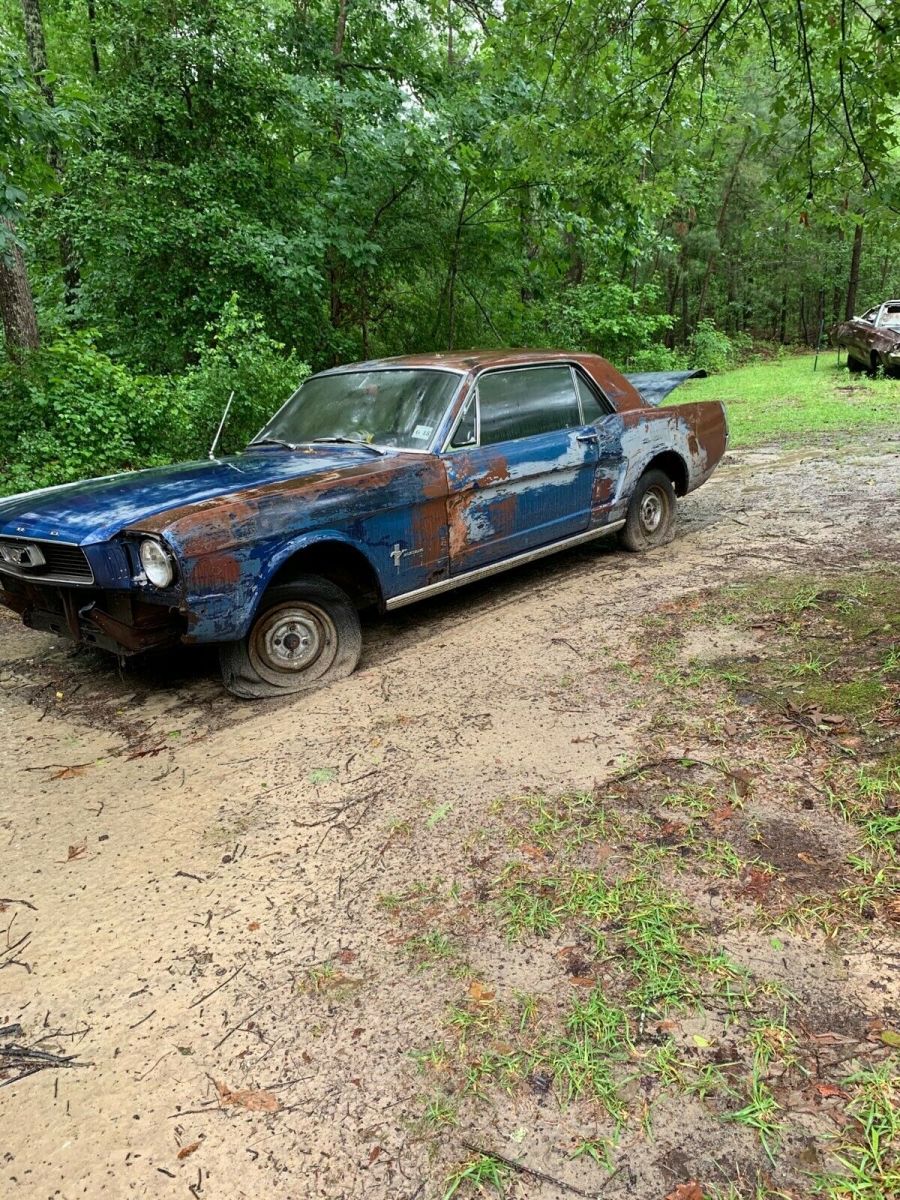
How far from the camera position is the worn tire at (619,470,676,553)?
19.0ft

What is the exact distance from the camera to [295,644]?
3844mm

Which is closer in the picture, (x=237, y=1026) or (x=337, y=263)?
(x=237, y=1026)

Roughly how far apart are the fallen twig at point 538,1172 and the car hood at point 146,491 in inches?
106

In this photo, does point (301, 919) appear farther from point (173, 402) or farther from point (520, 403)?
point (173, 402)

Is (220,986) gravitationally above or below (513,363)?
below

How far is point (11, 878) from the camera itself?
2.60m

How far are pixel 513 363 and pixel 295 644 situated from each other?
2.38 metres

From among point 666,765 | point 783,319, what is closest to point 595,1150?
point 666,765

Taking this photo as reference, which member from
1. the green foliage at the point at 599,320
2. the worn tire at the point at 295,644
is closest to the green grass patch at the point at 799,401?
the green foliage at the point at 599,320

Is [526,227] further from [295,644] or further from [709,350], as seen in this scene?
[709,350]

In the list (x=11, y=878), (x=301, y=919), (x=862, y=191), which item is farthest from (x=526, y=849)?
(x=862, y=191)

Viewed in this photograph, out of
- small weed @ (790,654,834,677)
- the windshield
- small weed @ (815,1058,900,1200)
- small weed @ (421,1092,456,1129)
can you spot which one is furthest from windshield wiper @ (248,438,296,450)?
small weed @ (815,1058,900,1200)

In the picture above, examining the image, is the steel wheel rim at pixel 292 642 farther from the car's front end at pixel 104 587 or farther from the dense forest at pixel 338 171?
the dense forest at pixel 338 171

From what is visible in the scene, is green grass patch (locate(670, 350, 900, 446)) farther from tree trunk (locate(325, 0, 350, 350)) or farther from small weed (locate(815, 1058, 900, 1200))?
small weed (locate(815, 1058, 900, 1200))
